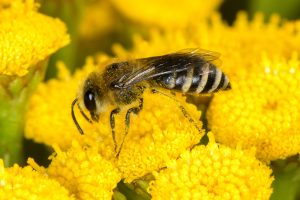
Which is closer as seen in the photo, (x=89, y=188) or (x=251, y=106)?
(x=89, y=188)

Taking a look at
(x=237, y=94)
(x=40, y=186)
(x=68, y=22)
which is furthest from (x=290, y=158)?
(x=68, y=22)

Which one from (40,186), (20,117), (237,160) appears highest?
(237,160)

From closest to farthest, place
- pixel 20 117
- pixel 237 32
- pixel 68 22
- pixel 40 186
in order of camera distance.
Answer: pixel 40 186 → pixel 20 117 → pixel 237 32 → pixel 68 22

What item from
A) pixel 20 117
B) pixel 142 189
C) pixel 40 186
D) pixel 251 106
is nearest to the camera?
pixel 40 186

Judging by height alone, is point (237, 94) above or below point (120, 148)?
above

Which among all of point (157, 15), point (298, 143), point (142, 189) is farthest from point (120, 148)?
point (157, 15)

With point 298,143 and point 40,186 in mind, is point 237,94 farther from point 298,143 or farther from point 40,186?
point 40,186

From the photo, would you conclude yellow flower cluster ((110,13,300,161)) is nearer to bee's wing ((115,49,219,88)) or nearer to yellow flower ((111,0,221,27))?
bee's wing ((115,49,219,88))

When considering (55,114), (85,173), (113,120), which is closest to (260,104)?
(113,120)
